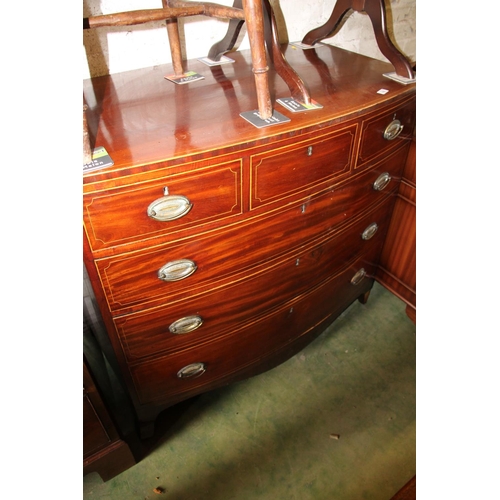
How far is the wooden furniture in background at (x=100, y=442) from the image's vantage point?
109cm

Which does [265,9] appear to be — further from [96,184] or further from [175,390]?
[175,390]

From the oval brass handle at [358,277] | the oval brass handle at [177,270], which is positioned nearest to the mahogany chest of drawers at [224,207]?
the oval brass handle at [177,270]

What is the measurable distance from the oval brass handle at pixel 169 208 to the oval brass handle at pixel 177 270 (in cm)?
14

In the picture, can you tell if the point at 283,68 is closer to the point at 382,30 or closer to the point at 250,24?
the point at 250,24

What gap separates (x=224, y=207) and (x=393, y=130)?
666mm

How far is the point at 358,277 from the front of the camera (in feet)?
5.51

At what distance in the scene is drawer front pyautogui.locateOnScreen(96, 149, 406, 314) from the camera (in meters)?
0.94

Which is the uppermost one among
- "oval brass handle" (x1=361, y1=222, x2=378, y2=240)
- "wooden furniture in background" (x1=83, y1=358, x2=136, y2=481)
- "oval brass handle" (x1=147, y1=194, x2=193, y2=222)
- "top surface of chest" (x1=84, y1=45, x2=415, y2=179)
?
"top surface of chest" (x1=84, y1=45, x2=415, y2=179)

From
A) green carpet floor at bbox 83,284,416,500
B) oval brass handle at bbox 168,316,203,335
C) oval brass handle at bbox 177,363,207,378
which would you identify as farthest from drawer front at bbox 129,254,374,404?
green carpet floor at bbox 83,284,416,500

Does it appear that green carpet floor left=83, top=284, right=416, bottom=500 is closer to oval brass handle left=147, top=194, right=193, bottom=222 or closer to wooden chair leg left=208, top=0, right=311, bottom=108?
oval brass handle left=147, top=194, right=193, bottom=222

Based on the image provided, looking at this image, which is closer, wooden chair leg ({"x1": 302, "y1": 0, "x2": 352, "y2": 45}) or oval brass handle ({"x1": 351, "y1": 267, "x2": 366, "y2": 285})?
wooden chair leg ({"x1": 302, "y1": 0, "x2": 352, "y2": 45})

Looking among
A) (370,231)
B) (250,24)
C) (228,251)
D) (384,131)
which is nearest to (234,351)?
(228,251)

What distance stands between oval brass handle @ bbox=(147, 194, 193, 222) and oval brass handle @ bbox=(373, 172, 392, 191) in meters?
0.76

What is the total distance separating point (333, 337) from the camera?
191 cm
